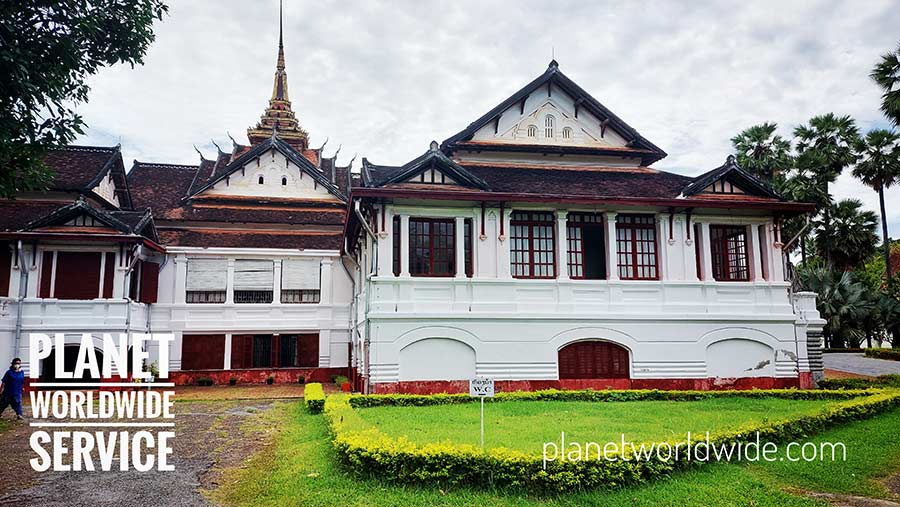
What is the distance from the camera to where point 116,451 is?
32.7 ft

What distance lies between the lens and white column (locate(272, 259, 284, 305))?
22.8 meters

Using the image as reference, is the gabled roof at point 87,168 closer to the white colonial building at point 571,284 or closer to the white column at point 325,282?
the white column at point 325,282

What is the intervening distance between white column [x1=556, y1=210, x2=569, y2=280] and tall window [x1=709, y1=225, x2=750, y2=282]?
407 cm

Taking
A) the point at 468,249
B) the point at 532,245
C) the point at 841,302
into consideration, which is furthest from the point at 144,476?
the point at 841,302

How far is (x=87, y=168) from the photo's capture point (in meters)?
22.7

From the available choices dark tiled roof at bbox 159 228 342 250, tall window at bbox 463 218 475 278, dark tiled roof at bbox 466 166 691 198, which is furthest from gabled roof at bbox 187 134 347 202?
tall window at bbox 463 218 475 278

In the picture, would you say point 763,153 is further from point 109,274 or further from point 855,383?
point 109,274

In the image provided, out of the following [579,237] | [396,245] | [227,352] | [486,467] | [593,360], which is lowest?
[486,467]

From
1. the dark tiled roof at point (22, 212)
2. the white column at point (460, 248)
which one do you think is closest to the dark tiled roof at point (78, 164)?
the dark tiled roof at point (22, 212)

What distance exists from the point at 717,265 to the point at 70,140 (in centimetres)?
1514

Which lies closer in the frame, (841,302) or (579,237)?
(579,237)

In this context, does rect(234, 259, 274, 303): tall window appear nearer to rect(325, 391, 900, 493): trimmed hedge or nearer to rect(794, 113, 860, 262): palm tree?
rect(325, 391, 900, 493): trimmed hedge

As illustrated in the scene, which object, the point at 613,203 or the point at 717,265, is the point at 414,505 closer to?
the point at 613,203

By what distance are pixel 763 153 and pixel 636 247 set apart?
2017 cm
